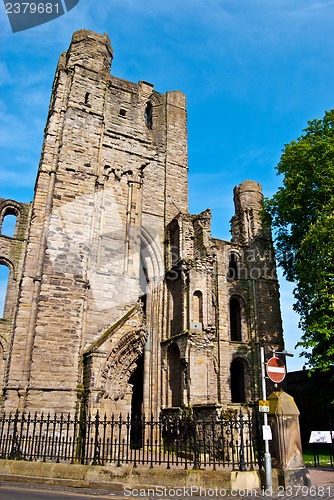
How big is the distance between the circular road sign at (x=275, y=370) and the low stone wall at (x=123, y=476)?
179 cm

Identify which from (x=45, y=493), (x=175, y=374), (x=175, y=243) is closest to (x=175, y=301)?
(x=175, y=243)

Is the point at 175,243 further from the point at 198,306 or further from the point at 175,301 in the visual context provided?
the point at 198,306

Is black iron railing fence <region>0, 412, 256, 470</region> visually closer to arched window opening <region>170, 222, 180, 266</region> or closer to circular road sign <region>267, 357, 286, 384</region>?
circular road sign <region>267, 357, 286, 384</region>

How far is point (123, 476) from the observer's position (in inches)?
304

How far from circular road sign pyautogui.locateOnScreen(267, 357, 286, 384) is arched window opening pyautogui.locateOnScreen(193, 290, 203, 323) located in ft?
26.7

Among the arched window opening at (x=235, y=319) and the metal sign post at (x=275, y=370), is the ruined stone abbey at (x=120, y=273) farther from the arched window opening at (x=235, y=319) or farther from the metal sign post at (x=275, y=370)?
the metal sign post at (x=275, y=370)

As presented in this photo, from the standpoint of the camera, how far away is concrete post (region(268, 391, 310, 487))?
24.6ft

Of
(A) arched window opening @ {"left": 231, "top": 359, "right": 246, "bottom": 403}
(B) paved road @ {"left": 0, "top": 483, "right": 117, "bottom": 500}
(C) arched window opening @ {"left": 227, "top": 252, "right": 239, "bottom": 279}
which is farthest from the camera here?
(C) arched window opening @ {"left": 227, "top": 252, "right": 239, "bottom": 279}

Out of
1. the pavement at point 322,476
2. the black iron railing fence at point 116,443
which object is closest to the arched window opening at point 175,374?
the black iron railing fence at point 116,443

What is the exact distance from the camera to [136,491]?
7242mm

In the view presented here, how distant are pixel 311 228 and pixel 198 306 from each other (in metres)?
5.54

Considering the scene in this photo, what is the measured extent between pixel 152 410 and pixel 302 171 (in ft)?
40.8

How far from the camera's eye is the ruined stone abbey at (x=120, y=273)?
1285 cm

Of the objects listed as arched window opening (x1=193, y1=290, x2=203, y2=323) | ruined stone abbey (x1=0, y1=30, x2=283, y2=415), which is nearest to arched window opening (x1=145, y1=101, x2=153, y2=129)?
ruined stone abbey (x1=0, y1=30, x2=283, y2=415)
